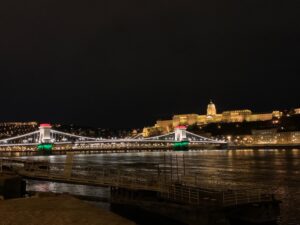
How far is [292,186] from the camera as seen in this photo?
1271 inches

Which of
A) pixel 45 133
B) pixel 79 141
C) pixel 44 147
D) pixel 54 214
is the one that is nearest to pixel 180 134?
pixel 45 133

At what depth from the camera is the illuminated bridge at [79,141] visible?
114 metres

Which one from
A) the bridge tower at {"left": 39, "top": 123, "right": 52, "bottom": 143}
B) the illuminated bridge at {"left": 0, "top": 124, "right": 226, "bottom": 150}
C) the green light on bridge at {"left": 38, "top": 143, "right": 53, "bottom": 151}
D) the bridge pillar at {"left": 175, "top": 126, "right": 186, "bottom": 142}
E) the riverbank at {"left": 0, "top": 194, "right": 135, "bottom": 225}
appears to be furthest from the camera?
the bridge pillar at {"left": 175, "top": 126, "right": 186, "bottom": 142}

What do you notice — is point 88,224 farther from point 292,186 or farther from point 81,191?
point 292,186

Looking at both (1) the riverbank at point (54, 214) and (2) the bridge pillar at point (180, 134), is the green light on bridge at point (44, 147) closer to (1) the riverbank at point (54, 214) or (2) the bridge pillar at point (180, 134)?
(2) the bridge pillar at point (180, 134)

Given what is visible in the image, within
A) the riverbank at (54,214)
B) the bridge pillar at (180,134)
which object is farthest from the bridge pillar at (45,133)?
the riverbank at (54,214)

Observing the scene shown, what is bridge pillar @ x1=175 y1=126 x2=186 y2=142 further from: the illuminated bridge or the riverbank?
the riverbank

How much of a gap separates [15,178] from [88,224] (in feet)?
40.4

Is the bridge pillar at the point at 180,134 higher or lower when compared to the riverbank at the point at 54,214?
higher

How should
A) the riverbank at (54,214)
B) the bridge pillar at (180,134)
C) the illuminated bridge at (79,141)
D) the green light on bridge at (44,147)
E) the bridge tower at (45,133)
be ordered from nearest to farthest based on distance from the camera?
the riverbank at (54,214), the illuminated bridge at (79,141), the green light on bridge at (44,147), the bridge tower at (45,133), the bridge pillar at (180,134)

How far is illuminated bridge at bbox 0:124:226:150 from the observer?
375 feet

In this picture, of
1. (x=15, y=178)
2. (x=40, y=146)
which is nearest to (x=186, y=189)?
(x=15, y=178)

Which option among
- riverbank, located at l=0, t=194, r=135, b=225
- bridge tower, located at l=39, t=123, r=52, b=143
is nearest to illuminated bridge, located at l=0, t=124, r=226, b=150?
bridge tower, located at l=39, t=123, r=52, b=143

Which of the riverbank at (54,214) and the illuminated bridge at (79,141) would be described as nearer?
the riverbank at (54,214)
